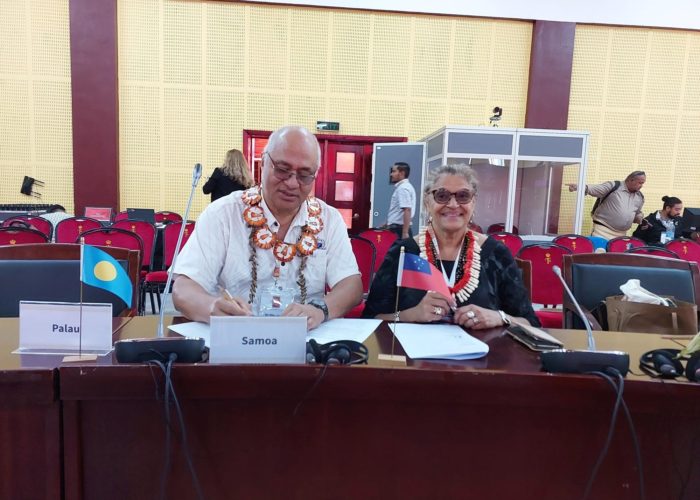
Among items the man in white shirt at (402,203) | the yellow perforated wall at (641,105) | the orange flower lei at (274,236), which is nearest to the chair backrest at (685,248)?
A: the man in white shirt at (402,203)

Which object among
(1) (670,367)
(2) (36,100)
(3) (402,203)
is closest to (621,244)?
(3) (402,203)

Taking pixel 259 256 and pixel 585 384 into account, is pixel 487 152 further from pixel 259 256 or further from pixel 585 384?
pixel 585 384

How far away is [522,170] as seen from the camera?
6809 mm

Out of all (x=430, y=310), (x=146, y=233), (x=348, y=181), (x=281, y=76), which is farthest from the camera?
(x=348, y=181)

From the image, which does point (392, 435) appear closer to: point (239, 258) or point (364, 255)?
point (239, 258)

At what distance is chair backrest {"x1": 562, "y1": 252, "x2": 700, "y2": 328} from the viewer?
191 cm

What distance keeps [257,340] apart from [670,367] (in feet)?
2.90

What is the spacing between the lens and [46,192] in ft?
23.0

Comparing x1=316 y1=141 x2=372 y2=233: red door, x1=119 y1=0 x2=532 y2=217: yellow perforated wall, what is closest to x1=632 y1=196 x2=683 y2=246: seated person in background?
x1=119 y1=0 x2=532 y2=217: yellow perforated wall

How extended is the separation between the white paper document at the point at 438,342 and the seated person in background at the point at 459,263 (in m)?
0.37

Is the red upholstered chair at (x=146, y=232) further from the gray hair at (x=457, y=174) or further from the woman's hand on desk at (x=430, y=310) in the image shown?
the woman's hand on desk at (x=430, y=310)

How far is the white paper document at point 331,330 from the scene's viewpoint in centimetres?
115

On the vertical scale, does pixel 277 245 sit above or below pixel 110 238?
above

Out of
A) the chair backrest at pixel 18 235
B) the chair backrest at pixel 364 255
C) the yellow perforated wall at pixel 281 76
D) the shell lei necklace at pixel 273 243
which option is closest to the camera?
the shell lei necklace at pixel 273 243
